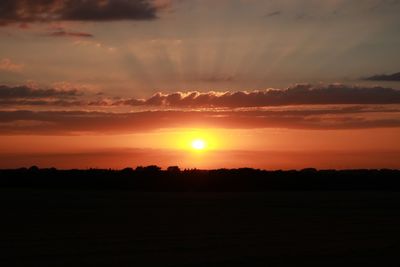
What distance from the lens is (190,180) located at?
142ft

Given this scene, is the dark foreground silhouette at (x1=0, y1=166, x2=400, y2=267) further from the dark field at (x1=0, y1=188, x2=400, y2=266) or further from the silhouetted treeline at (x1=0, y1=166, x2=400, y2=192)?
the silhouetted treeline at (x1=0, y1=166, x2=400, y2=192)

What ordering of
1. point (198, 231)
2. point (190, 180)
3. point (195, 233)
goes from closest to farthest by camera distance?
point (195, 233)
point (198, 231)
point (190, 180)

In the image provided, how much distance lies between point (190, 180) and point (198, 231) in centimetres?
2676

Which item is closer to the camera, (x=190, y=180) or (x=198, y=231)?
(x=198, y=231)

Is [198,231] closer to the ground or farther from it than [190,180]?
closer to the ground

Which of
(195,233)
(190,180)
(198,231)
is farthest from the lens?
(190,180)

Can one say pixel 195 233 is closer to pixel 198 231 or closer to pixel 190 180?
pixel 198 231

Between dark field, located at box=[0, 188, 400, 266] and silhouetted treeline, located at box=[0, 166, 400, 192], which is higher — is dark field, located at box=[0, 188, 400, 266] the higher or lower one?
the lower one

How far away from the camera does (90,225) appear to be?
17797mm

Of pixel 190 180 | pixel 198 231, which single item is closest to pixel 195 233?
pixel 198 231

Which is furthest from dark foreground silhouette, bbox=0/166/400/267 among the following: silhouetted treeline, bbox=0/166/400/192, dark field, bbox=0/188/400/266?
silhouetted treeline, bbox=0/166/400/192

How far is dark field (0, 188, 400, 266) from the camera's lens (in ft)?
41.0

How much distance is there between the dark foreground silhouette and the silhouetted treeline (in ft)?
30.3

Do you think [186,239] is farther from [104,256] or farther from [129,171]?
[129,171]
